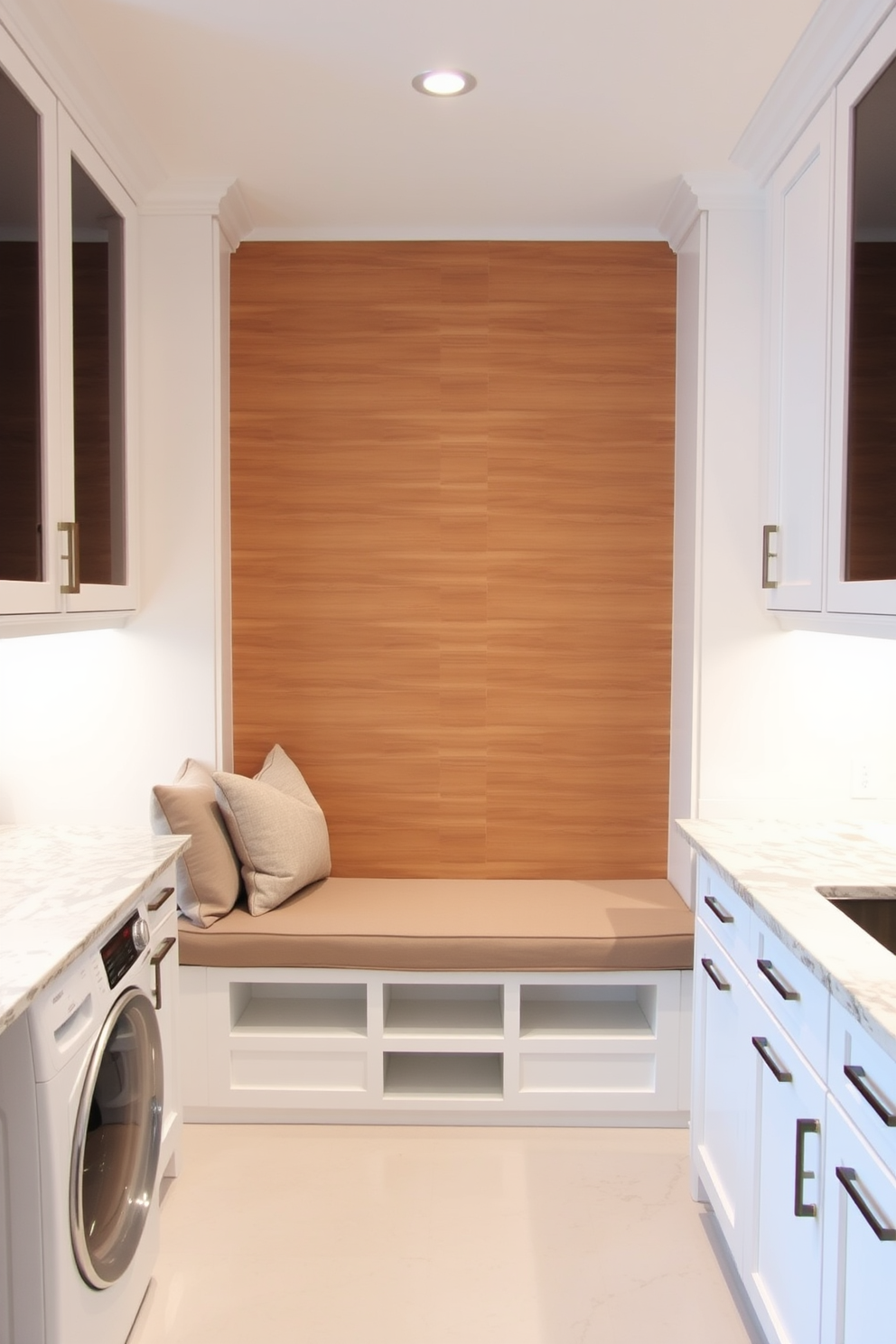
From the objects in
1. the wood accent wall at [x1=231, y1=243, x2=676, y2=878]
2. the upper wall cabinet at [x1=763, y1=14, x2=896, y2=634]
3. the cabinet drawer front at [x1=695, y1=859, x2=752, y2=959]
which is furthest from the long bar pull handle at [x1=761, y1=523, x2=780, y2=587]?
the cabinet drawer front at [x1=695, y1=859, x2=752, y2=959]

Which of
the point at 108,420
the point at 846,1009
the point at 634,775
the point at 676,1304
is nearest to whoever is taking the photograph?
the point at 846,1009

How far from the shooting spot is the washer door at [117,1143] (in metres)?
1.60

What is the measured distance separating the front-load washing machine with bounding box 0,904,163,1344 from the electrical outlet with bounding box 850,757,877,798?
6.51ft

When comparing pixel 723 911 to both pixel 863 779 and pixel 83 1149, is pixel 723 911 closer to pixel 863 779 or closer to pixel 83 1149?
pixel 863 779

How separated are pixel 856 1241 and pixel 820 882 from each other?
68 centimetres

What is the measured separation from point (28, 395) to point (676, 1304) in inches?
90.3

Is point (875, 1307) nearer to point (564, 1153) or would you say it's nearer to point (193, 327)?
point (564, 1153)

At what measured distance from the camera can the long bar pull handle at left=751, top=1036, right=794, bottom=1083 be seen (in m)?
1.66

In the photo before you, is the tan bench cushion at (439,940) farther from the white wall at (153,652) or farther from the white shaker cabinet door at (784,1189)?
the white shaker cabinet door at (784,1189)

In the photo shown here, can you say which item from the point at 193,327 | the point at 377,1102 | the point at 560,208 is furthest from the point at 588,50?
the point at 377,1102

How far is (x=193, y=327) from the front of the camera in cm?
295

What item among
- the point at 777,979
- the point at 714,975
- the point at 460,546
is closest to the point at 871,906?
the point at 777,979

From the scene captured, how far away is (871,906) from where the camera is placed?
188cm

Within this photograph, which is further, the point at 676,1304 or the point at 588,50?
the point at 588,50
